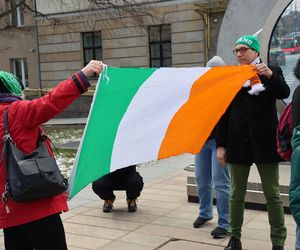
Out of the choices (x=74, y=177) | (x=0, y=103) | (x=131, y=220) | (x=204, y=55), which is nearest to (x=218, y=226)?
(x=131, y=220)

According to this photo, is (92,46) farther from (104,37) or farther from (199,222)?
(199,222)

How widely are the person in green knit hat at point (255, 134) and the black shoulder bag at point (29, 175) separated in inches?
69.4

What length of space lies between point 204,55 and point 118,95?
707 inches

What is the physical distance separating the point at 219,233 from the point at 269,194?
94 cm

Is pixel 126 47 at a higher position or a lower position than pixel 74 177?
higher

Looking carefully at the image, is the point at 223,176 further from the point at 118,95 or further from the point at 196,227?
the point at 118,95

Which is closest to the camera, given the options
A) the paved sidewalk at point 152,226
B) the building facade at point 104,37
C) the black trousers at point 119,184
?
the paved sidewalk at point 152,226

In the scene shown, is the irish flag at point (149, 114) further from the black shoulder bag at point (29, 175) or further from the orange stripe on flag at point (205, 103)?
the black shoulder bag at point (29, 175)

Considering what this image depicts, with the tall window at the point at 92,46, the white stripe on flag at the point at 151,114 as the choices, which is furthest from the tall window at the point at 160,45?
the white stripe on flag at the point at 151,114

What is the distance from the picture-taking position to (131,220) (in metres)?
5.61

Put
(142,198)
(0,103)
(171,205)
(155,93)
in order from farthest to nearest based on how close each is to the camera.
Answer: (142,198)
(171,205)
(155,93)
(0,103)

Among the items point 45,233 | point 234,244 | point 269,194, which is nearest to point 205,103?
point 269,194

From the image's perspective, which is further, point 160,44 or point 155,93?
point 160,44

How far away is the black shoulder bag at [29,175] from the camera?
8.95 ft
